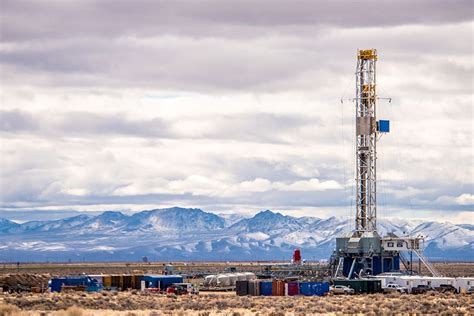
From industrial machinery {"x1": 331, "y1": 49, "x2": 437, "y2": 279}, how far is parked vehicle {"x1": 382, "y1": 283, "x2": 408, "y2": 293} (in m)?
8.31

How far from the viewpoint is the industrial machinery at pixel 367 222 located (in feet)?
303

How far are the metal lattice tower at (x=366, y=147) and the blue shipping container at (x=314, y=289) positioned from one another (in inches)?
652

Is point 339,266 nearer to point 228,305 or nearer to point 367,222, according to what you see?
point 367,222

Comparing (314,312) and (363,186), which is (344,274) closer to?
(363,186)

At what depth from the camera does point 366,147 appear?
9406cm

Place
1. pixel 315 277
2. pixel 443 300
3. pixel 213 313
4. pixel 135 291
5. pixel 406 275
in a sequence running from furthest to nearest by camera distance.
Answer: pixel 315 277 → pixel 406 275 → pixel 135 291 → pixel 443 300 → pixel 213 313

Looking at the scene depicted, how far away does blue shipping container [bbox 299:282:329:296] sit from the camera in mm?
77562

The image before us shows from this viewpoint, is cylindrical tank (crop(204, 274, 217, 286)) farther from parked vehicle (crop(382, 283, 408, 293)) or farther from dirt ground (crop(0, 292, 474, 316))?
dirt ground (crop(0, 292, 474, 316))

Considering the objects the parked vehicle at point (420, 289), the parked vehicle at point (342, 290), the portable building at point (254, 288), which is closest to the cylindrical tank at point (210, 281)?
the portable building at point (254, 288)

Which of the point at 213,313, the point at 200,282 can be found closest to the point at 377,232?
the point at 200,282

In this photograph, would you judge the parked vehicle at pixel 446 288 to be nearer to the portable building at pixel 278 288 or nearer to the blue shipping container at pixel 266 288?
the portable building at pixel 278 288

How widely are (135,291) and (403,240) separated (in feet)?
80.8

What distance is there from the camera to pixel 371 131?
93625mm

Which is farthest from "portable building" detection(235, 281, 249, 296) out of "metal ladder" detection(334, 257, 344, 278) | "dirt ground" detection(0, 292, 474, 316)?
"metal ladder" detection(334, 257, 344, 278)
